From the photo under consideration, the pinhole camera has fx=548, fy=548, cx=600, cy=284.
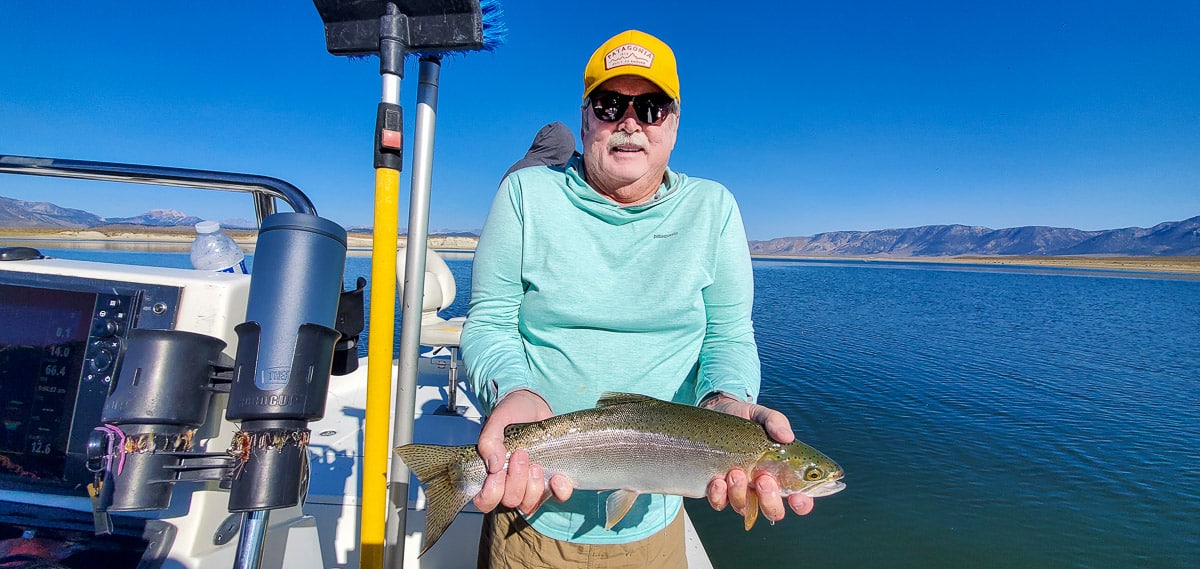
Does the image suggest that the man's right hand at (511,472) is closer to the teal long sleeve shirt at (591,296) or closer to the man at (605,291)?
the man at (605,291)

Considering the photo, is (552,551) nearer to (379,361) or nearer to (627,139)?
(379,361)

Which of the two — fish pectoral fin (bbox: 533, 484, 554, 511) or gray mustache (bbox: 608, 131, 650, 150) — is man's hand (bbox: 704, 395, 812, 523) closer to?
fish pectoral fin (bbox: 533, 484, 554, 511)

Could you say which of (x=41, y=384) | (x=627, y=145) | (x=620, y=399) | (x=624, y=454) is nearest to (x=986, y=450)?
(x=624, y=454)

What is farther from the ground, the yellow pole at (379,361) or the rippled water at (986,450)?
the yellow pole at (379,361)

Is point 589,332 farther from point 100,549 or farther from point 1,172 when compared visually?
point 1,172

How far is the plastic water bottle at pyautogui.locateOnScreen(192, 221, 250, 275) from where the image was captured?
2855 millimetres

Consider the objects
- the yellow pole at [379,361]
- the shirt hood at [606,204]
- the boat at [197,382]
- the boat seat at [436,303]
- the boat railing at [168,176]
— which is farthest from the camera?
the boat seat at [436,303]

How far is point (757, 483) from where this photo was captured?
2467 millimetres

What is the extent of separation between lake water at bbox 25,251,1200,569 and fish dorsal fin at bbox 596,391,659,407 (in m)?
3.79

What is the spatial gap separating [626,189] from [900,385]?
44.8 ft

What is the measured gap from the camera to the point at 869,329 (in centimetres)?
2216

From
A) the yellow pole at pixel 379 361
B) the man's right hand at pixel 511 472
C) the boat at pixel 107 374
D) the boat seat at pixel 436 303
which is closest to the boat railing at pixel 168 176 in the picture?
the boat at pixel 107 374

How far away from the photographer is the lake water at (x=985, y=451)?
7031 mm

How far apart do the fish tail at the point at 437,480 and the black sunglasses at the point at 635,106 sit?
1629mm
